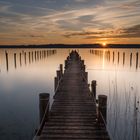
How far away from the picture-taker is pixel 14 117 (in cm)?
1894

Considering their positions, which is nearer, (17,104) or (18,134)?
(18,134)

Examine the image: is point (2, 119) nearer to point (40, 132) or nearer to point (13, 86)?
point (40, 132)

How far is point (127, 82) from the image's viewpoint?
33812 millimetres

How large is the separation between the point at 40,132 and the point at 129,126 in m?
9.76

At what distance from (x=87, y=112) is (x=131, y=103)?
1207 centimetres

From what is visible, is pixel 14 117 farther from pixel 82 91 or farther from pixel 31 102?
pixel 82 91

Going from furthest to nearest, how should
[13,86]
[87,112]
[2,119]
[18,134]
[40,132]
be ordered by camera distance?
[13,86] < [2,119] < [18,134] < [87,112] < [40,132]

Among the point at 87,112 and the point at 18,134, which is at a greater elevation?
the point at 87,112

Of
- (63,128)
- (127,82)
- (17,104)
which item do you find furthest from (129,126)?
(127,82)

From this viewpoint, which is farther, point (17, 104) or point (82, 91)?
point (17, 104)

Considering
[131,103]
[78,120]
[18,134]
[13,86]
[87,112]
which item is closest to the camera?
[78,120]

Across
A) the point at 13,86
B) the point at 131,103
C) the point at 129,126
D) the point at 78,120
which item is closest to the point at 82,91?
the point at 129,126

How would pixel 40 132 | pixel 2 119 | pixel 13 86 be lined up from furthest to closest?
1. pixel 13 86
2. pixel 2 119
3. pixel 40 132

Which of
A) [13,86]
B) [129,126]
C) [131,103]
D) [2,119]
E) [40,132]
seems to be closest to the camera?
[40,132]
